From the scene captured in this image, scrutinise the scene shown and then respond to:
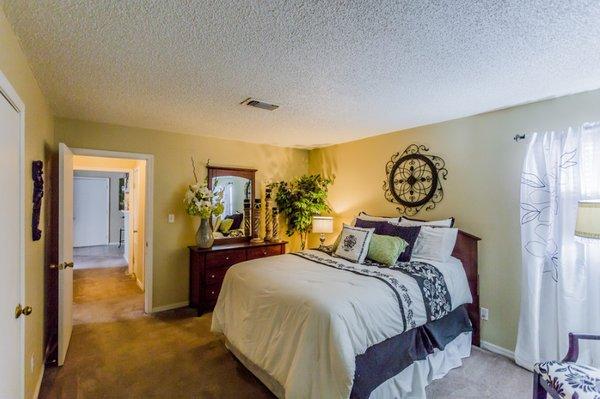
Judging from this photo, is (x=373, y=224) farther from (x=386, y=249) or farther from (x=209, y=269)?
(x=209, y=269)

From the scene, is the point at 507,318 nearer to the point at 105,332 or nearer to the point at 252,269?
the point at 252,269

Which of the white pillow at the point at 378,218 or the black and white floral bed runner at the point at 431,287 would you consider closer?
the black and white floral bed runner at the point at 431,287

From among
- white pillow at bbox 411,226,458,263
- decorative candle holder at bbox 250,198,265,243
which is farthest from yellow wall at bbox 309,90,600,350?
decorative candle holder at bbox 250,198,265,243

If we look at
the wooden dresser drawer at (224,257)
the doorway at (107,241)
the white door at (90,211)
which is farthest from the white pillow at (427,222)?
the white door at (90,211)

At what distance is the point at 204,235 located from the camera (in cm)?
384

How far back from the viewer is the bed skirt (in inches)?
76.5

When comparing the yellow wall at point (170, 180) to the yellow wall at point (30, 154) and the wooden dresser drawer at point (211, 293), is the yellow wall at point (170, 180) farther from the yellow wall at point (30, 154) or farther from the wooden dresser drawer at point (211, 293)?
the yellow wall at point (30, 154)

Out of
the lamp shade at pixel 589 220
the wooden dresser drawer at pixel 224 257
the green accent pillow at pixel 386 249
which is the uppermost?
the lamp shade at pixel 589 220

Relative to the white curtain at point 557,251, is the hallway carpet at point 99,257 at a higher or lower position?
lower

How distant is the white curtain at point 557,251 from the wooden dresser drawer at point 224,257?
308 centimetres

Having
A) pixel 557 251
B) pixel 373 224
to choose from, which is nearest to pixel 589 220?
→ pixel 557 251

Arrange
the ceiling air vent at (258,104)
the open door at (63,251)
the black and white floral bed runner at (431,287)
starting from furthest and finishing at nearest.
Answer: the ceiling air vent at (258,104), the open door at (63,251), the black and white floral bed runner at (431,287)

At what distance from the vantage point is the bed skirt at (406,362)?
1942 millimetres

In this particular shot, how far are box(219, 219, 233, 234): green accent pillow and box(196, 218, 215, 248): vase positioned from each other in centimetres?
41
